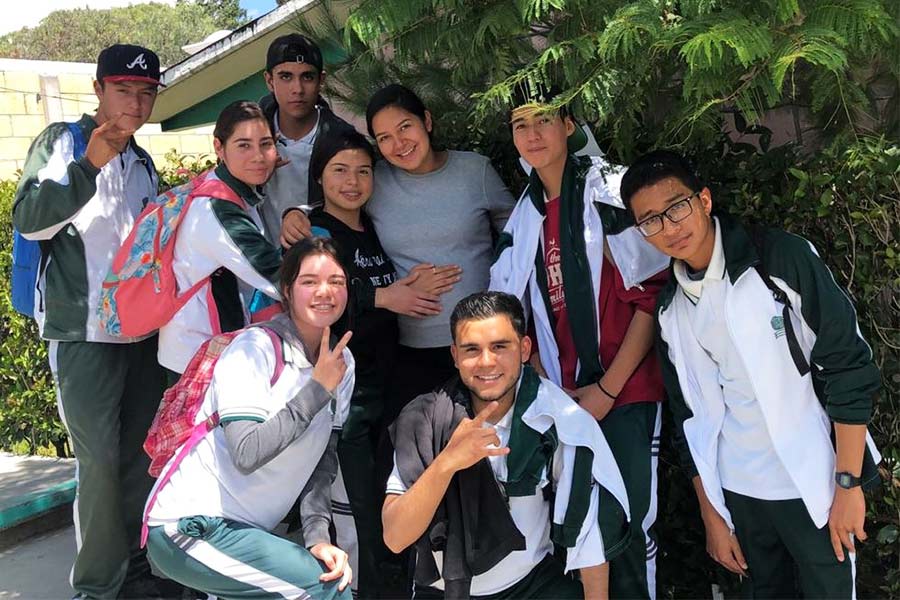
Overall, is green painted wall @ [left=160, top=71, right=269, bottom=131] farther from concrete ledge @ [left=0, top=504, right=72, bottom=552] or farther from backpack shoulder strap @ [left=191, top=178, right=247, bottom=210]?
backpack shoulder strap @ [left=191, top=178, right=247, bottom=210]

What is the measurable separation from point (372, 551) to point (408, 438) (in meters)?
0.80

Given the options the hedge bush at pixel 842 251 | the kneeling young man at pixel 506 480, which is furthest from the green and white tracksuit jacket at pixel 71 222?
the hedge bush at pixel 842 251

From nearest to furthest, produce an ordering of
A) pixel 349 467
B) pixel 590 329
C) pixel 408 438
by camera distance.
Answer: pixel 408 438
pixel 590 329
pixel 349 467

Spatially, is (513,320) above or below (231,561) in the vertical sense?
above

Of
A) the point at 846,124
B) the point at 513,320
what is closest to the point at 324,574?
the point at 513,320

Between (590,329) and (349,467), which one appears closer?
(590,329)

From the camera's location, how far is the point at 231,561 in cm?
263

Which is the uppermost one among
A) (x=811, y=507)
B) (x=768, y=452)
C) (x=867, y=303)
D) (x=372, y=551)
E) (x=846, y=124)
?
(x=846, y=124)

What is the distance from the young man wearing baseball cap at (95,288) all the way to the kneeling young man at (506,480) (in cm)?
158

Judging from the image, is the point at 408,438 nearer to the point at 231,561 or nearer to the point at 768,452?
the point at 231,561

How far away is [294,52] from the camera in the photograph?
148 inches

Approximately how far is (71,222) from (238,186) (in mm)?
815

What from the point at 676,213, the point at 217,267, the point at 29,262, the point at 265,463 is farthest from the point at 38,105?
the point at 676,213

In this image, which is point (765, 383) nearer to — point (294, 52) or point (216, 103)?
point (294, 52)
